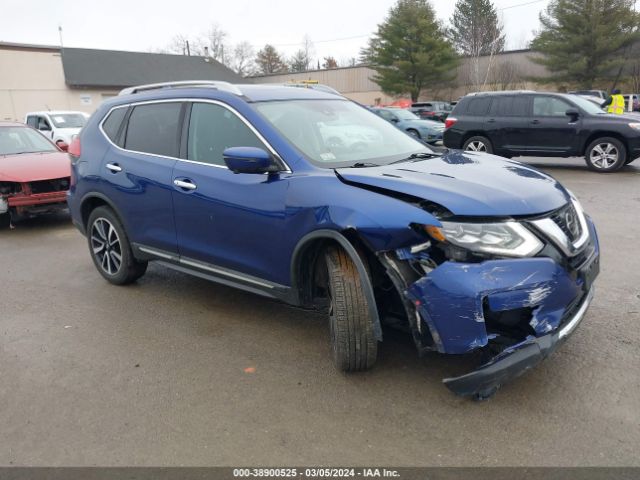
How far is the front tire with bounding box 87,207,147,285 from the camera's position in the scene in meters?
4.97

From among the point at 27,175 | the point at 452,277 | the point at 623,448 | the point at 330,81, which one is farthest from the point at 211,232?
the point at 330,81

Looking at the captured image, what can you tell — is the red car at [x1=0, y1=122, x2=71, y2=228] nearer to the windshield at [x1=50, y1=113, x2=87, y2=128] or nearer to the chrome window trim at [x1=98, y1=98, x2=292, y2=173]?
the chrome window trim at [x1=98, y1=98, x2=292, y2=173]

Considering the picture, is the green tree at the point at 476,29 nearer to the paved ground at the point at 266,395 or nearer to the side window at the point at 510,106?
the side window at the point at 510,106

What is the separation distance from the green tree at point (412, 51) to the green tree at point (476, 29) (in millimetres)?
1622

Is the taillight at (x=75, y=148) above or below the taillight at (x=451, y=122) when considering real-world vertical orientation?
above

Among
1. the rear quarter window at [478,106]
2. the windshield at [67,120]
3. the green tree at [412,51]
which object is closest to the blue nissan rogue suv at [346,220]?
the rear quarter window at [478,106]

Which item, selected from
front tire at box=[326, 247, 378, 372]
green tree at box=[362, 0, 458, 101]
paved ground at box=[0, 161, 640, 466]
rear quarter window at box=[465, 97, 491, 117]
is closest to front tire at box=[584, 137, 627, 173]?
rear quarter window at box=[465, 97, 491, 117]

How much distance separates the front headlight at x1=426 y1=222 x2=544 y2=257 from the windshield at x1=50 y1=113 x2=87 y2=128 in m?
16.6

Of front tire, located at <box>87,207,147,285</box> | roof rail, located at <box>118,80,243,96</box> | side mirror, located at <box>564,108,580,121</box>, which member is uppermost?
roof rail, located at <box>118,80,243,96</box>

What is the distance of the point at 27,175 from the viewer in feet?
25.8

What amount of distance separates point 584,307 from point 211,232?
2.55 metres

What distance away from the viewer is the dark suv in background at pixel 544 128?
11281mm

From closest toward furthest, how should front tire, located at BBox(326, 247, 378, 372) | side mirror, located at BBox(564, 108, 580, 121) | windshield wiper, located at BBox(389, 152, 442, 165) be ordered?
front tire, located at BBox(326, 247, 378, 372) < windshield wiper, located at BBox(389, 152, 442, 165) < side mirror, located at BBox(564, 108, 580, 121)

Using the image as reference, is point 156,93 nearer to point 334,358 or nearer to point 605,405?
point 334,358
